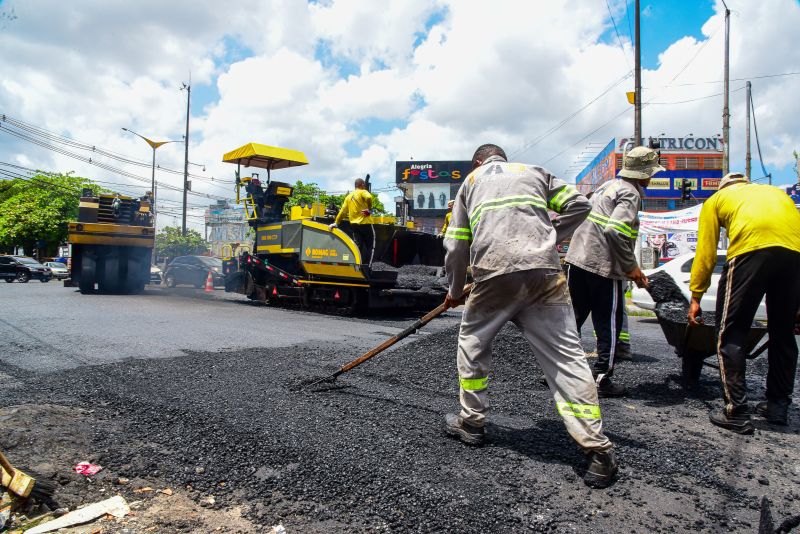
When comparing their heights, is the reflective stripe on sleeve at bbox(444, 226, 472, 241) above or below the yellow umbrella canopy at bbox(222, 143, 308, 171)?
below

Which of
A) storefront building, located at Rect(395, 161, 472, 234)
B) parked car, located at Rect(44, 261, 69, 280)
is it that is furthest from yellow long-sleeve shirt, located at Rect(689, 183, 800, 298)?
storefront building, located at Rect(395, 161, 472, 234)

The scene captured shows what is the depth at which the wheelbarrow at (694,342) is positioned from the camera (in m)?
3.60

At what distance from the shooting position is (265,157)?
11500 mm

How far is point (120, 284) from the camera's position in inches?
548

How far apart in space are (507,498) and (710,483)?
101cm

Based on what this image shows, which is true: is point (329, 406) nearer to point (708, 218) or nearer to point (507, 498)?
point (507, 498)

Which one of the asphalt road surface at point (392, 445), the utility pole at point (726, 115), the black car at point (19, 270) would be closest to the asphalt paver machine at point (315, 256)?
the asphalt road surface at point (392, 445)

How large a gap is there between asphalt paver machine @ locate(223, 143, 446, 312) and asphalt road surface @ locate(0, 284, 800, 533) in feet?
13.9

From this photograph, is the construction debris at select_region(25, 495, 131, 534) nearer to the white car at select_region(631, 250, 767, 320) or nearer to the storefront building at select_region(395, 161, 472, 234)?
the white car at select_region(631, 250, 767, 320)

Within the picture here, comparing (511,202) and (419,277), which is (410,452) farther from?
(419,277)

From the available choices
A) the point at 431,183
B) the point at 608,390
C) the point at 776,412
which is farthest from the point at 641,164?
the point at 431,183

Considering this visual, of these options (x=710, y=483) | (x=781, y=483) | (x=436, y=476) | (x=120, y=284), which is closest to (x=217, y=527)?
(x=436, y=476)

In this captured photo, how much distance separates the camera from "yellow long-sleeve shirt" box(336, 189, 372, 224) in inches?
367

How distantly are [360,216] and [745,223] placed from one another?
689cm
